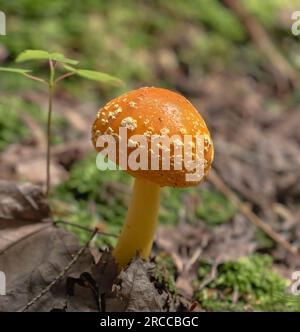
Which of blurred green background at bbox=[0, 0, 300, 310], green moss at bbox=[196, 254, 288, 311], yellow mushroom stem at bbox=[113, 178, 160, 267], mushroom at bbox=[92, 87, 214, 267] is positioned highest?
blurred green background at bbox=[0, 0, 300, 310]

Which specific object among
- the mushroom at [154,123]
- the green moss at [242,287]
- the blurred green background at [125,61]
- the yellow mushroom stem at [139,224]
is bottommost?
the green moss at [242,287]

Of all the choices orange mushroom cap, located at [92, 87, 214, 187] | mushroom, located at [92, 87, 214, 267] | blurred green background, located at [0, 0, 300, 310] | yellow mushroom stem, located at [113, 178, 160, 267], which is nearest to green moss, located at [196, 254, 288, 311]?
blurred green background, located at [0, 0, 300, 310]

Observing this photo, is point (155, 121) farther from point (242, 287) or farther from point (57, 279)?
point (242, 287)

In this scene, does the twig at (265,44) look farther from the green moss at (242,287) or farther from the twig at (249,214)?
the green moss at (242,287)

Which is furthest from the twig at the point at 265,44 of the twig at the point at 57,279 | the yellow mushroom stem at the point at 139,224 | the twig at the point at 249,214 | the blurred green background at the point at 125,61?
the twig at the point at 57,279

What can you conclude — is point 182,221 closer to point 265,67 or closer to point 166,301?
point 166,301

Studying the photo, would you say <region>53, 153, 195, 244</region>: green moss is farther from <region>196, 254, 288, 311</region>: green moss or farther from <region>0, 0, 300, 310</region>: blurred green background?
<region>196, 254, 288, 311</region>: green moss
